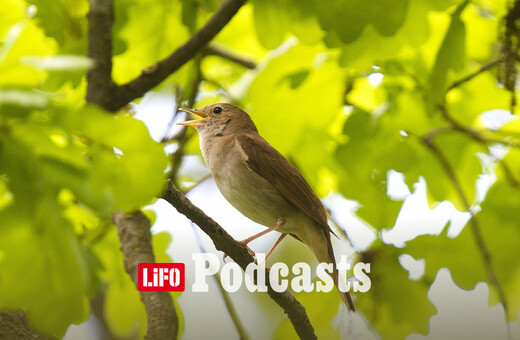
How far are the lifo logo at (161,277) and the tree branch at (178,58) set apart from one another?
1.97 feet

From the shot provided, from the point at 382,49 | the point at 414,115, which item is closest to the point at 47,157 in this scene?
the point at 382,49

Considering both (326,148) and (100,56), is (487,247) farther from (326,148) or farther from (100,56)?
(100,56)

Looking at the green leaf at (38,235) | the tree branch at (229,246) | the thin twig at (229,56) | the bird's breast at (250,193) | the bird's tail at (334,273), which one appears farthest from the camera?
the thin twig at (229,56)

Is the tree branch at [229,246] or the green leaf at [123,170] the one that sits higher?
the tree branch at [229,246]

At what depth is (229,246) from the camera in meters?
1.70

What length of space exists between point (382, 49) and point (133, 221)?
1.14 meters

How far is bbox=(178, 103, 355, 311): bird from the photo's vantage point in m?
2.04

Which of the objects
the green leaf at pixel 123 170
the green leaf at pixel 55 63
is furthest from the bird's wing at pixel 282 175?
the green leaf at pixel 55 63

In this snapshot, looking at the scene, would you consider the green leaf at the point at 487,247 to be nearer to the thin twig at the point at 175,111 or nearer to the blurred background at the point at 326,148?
the blurred background at the point at 326,148

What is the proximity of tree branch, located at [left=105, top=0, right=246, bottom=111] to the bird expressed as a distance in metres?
0.22

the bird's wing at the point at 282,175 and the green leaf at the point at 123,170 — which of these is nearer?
the green leaf at the point at 123,170

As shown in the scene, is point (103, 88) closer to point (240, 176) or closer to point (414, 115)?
point (240, 176)

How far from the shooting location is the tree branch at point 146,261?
2.14 metres

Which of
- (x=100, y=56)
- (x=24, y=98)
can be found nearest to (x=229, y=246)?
(x=100, y=56)
